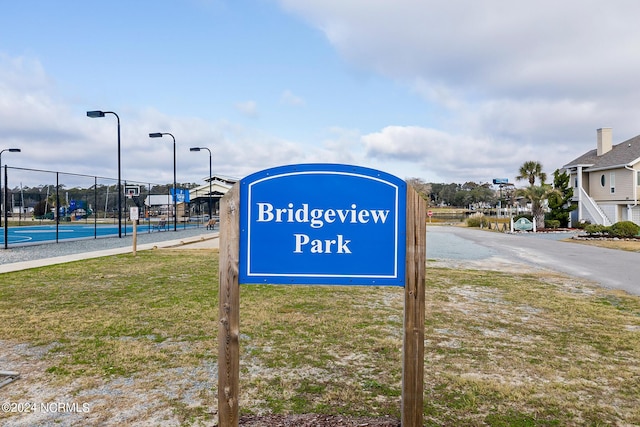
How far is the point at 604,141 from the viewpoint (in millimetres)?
40156

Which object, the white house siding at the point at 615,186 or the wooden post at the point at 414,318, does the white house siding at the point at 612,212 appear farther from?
the wooden post at the point at 414,318

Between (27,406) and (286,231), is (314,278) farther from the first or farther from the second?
(27,406)

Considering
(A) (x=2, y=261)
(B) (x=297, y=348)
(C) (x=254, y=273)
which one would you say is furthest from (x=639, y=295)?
(A) (x=2, y=261)

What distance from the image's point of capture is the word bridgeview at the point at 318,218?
10.2 ft

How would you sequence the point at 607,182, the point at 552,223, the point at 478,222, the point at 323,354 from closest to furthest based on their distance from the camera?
the point at 323,354 < the point at 607,182 < the point at 552,223 < the point at 478,222

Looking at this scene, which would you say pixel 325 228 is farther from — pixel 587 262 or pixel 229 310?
pixel 587 262

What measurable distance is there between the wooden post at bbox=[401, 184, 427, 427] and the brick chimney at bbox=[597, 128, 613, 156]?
45.5 meters

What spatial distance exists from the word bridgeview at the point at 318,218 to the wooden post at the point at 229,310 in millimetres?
209

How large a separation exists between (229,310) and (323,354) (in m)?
2.30

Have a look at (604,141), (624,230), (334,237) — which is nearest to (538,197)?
(604,141)

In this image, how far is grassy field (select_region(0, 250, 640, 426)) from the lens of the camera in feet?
12.1

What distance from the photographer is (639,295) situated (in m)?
8.89

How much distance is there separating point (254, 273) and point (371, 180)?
1.10 meters

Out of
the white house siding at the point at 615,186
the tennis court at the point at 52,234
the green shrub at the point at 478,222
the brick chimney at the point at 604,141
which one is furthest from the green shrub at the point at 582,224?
the tennis court at the point at 52,234
